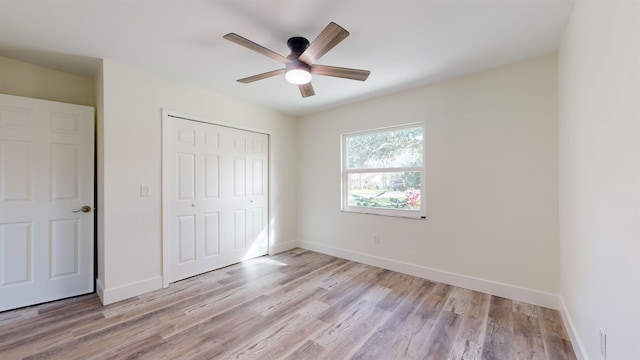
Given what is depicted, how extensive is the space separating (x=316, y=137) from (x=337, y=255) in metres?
1.90

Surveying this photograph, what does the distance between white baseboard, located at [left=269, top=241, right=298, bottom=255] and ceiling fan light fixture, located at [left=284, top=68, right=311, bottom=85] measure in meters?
2.74

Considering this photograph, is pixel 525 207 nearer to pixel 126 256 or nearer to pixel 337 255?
pixel 337 255

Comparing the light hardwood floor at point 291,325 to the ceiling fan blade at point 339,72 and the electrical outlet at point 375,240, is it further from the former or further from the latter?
the ceiling fan blade at point 339,72

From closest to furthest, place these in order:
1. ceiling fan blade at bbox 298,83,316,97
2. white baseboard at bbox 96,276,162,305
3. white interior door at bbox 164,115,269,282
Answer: ceiling fan blade at bbox 298,83,316,97 < white baseboard at bbox 96,276,162,305 < white interior door at bbox 164,115,269,282

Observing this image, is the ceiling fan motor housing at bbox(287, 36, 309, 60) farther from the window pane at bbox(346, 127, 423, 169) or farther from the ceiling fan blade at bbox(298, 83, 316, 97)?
the window pane at bbox(346, 127, 423, 169)

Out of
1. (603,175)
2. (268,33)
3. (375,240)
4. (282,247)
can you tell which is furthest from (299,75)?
(282,247)

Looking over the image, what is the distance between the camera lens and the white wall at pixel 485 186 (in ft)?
7.51

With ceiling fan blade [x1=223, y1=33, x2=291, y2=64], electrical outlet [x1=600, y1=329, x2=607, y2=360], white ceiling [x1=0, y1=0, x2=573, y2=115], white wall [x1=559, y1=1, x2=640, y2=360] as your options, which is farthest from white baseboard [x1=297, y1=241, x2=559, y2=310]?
ceiling fan blade [x1=223, y1=33, x2=291, y2=64]

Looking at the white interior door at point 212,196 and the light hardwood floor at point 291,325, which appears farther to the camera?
the white interior door at point 212,196

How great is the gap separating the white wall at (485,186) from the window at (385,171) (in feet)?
0.44

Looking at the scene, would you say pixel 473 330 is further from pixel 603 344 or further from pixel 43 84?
pixel 43 84

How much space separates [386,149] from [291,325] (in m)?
2.40

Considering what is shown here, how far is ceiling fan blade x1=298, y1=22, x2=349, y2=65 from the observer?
1525 mm

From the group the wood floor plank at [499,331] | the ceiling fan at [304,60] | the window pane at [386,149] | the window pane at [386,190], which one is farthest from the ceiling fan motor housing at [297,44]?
the wood floor plank at [499,331]
